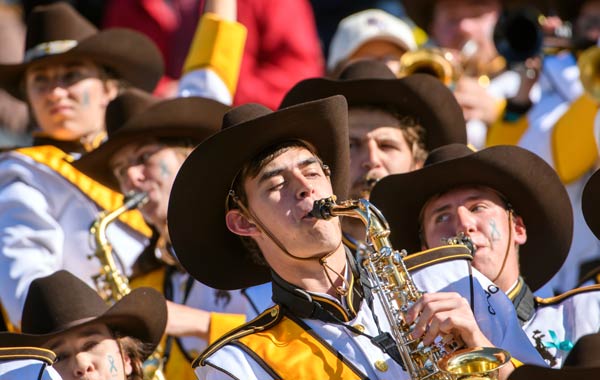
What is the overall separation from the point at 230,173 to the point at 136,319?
96cm

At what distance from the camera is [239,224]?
6539 mm

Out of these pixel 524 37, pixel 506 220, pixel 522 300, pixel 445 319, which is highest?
pixel 524 37

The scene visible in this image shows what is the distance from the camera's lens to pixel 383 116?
805cm

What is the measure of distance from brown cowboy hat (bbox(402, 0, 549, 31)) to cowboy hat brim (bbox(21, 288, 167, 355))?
4.58m

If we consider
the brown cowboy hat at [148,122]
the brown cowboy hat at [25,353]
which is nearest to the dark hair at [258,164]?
the brown cowboy hat at [25,353]

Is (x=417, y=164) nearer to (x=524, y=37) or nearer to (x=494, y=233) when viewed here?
(x=494, y=233)

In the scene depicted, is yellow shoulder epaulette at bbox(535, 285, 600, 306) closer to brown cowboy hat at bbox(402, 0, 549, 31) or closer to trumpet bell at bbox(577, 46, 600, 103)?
trumpet bell at bbox(577, 46, 600, 103)

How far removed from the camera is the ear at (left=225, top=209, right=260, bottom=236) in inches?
256

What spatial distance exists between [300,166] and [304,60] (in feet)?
18.3

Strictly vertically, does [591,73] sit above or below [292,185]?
above

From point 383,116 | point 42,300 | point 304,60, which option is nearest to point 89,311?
point 42,300

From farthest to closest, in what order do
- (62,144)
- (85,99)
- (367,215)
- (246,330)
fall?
1. (85,99)
2. (62,144)
3. (246,330)
4. (367,215)

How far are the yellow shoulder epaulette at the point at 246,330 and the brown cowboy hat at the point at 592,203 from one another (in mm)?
1323

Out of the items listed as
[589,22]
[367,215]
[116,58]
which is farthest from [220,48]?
[367,215]
